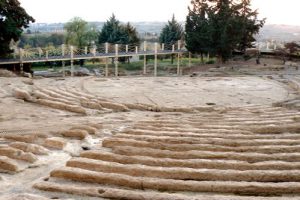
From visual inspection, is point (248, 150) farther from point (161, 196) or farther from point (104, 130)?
point (104, 130)

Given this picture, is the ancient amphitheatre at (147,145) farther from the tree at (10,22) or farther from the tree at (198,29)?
the tree at (198,29)

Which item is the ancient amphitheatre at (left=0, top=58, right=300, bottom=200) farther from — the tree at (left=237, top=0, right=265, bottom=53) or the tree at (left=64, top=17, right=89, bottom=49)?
the tree at (left=64, top=17, right=89, bottom=49)

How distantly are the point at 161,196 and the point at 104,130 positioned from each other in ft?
12.1

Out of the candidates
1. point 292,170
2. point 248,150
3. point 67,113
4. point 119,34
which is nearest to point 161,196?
point 292,170

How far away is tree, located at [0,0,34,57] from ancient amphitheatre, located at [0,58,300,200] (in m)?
8.54

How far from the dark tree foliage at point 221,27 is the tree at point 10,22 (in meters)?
11.2

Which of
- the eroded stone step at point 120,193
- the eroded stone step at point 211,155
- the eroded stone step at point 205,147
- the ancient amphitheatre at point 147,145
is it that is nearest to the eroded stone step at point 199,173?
the ancient amphitheatre at point 147,145

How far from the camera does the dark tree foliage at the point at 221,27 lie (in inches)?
1053

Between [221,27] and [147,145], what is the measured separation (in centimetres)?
2113

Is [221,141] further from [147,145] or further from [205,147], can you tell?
[147,145]

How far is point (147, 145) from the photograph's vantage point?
22.7ft

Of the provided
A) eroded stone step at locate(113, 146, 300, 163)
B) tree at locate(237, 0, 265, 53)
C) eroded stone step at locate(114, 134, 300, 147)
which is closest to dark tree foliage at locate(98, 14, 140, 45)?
tree at locate(237, 0, 265, 53)

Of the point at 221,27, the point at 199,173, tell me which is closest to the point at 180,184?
the point at 199,173

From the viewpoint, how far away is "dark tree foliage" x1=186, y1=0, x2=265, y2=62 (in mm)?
26734
